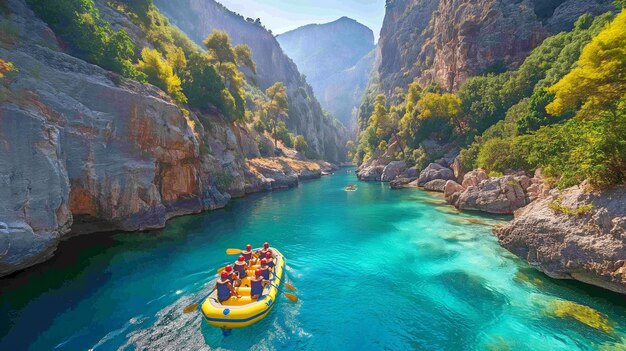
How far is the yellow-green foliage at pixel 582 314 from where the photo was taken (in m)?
9.54

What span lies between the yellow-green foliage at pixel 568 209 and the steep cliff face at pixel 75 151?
78.7ft

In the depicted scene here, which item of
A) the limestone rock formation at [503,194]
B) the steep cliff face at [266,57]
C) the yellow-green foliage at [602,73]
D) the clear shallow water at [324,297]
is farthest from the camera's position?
the steep cliff face at [266,57]

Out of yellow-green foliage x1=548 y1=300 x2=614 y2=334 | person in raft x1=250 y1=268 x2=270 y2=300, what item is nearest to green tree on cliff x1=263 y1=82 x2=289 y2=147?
person in raft x1=250 y1=268 x2=270 y2=300

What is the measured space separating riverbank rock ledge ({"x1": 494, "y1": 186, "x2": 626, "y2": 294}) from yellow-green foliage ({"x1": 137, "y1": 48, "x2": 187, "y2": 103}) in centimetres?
3231

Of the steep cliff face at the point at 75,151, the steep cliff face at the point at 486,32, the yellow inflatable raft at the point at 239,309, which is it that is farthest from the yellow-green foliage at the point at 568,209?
the steep cliff face at the point at 486,32

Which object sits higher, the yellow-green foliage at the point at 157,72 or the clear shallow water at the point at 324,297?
the yellow-green foliage at the point at 157,72

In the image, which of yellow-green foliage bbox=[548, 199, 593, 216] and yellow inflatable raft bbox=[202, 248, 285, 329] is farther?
yellow-green foliage bbox=[548, 199, 593, 216]

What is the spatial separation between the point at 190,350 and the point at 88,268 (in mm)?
10328

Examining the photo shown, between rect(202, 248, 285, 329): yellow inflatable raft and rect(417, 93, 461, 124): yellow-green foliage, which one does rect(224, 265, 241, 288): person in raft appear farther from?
rect(417, 93, 461, 124): yellow-green foliage

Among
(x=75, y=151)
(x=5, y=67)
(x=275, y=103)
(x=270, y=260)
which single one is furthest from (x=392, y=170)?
(x=5, y=67)

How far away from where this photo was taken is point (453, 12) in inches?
2416

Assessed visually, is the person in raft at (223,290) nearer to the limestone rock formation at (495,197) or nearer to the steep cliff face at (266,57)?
the limestone rock formation at (495,197)

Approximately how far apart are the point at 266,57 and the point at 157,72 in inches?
3800

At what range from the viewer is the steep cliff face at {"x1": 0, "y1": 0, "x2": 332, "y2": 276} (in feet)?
41.4
